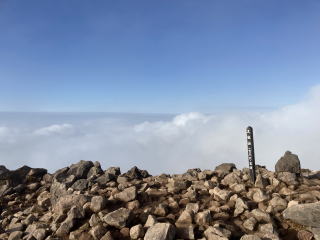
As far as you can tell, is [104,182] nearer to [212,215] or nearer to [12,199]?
[12,199]

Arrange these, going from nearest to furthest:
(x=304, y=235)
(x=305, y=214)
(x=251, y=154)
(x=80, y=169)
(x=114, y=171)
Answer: (x=304, y=235) → (x=305, y=214) → (x=251, y=154) → (x=114, y=171) → (x=80, y=169)

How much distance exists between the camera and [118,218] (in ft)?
33.1

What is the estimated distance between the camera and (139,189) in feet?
44.0

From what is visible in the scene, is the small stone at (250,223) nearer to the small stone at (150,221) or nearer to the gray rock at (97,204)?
the small stone at (150,221)

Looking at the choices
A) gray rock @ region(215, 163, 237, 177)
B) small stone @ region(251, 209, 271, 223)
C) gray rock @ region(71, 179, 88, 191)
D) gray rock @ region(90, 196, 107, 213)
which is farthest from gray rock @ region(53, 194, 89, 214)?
gray rock @ region(215, 163, 237, 177)

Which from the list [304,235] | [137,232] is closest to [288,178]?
[304,235]

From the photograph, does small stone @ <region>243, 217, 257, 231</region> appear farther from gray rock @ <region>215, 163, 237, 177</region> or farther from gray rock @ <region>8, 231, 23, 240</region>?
gray rock @ <region>8, 231, 23, 240</region>

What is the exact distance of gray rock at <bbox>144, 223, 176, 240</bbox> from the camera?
8.85m

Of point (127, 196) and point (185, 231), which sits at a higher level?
point (127, 196)

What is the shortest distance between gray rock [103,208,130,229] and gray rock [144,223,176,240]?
1.15 m

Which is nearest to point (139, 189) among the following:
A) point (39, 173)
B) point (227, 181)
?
point (227, 181)

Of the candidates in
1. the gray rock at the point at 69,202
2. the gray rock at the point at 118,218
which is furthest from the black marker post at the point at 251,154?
the gray rock at the point at 69,202

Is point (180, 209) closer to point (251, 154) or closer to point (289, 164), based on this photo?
point (251, 154)

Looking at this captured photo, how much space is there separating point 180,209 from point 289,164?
21.6 feet
